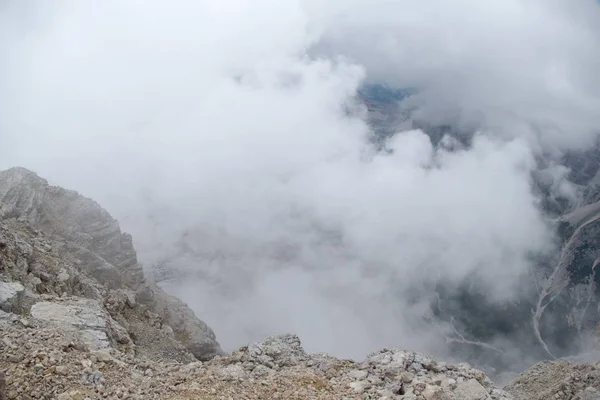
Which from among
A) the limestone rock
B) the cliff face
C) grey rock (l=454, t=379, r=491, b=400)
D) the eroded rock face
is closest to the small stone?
the eroded rock face

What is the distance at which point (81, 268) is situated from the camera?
60.0 m

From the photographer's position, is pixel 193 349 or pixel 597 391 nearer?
pixel 597 391

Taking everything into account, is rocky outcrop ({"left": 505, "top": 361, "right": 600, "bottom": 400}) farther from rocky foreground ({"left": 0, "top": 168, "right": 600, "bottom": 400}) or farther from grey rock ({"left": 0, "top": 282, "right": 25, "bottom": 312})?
grey rock ({"left": 0, "top": 282, "right": 25, "bottom": 312})

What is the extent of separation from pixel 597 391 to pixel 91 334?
116 ft

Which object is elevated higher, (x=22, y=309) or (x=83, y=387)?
(x=22, y=309)

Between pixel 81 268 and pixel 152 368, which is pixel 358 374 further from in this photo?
pixel 81 268

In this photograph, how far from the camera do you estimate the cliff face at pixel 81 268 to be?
122ft

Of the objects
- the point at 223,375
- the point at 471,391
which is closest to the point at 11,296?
the point at 223,375

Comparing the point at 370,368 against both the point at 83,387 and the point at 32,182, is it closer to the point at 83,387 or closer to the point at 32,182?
the point at 83,387

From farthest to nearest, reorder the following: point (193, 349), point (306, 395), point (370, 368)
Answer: point (193, 349), point (370, 368), point (306, 395)

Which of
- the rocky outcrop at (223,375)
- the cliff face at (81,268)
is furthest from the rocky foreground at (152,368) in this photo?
the cliff face at (81,268)

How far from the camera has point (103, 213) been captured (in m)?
78.2

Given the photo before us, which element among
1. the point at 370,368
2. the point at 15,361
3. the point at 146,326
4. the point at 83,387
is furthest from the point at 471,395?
the point at 146,326

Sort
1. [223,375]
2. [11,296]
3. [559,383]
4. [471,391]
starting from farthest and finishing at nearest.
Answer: [559,383], [11,296], [471,391], [223,375]
